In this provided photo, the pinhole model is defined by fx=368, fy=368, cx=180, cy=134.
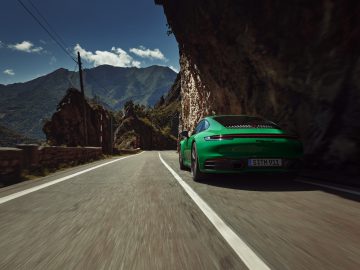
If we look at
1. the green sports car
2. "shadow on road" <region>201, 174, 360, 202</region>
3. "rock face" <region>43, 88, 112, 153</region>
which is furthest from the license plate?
"rock face" <region>43, 88, 112, 153</region>

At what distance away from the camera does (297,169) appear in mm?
6496

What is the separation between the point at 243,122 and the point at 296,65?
4252mm

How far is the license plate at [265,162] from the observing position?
246 inches

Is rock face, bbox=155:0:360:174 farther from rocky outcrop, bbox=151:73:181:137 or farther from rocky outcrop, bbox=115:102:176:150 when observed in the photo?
rocky outcrop, bbox=151:73:181:137

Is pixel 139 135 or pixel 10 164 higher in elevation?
pixel 10 164

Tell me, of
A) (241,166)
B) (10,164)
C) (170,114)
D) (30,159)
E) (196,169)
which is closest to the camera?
(241,166)

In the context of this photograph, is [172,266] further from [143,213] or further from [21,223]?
[21,223]

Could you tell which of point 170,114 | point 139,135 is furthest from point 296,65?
point 170,114

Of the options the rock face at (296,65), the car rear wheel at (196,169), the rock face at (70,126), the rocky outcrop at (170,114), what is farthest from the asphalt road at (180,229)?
the rocky outcrop at (170,114)

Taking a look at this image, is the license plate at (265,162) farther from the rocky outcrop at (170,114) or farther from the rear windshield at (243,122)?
the rocky outcrop at (170,114)

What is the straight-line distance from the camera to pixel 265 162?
6.27 m

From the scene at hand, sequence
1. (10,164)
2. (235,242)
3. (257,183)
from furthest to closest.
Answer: (10,164), (257,183), (235,242)

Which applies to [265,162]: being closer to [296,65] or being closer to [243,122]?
[243,122]

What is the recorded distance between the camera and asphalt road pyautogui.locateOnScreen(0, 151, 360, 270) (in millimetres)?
2520
